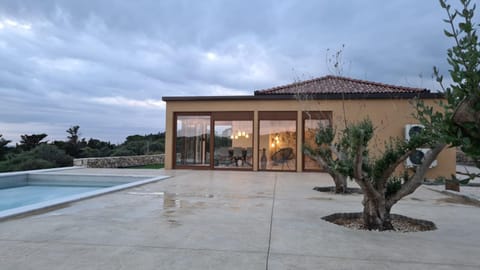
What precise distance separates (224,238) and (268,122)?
10.6 metres

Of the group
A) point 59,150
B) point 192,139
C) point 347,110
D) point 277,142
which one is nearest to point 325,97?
point 347,110

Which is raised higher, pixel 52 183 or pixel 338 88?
pixel 338 88

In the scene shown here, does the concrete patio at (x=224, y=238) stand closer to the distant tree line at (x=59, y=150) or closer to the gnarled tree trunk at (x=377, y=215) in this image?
the gnarled tree trunk at (x=377, y=215)

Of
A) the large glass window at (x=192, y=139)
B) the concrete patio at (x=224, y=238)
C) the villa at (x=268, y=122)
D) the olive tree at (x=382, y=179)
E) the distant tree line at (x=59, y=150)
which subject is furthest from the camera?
the distant tree line at (x=59, y=150)

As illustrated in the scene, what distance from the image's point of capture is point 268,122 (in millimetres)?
14117

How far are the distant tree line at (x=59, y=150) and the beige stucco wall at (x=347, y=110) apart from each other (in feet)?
21.3

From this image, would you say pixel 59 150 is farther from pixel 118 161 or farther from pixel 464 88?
pixel 464 88

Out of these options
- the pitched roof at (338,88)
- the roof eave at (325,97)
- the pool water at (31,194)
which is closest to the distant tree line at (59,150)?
the pool water at (31,194)

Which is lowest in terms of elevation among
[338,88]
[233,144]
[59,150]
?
[59,150]

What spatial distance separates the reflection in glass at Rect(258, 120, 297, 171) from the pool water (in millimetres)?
7561

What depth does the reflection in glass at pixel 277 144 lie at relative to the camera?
13.9 m

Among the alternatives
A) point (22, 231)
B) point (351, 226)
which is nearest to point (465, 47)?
point (351, 226)

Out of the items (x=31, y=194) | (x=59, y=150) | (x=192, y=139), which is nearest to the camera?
(x=31, y=194)

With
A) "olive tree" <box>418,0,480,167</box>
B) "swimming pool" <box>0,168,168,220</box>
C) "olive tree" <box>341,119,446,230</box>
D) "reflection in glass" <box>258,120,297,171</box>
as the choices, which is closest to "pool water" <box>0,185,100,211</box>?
"swimming pool" <box>0,168,168,220</box>
